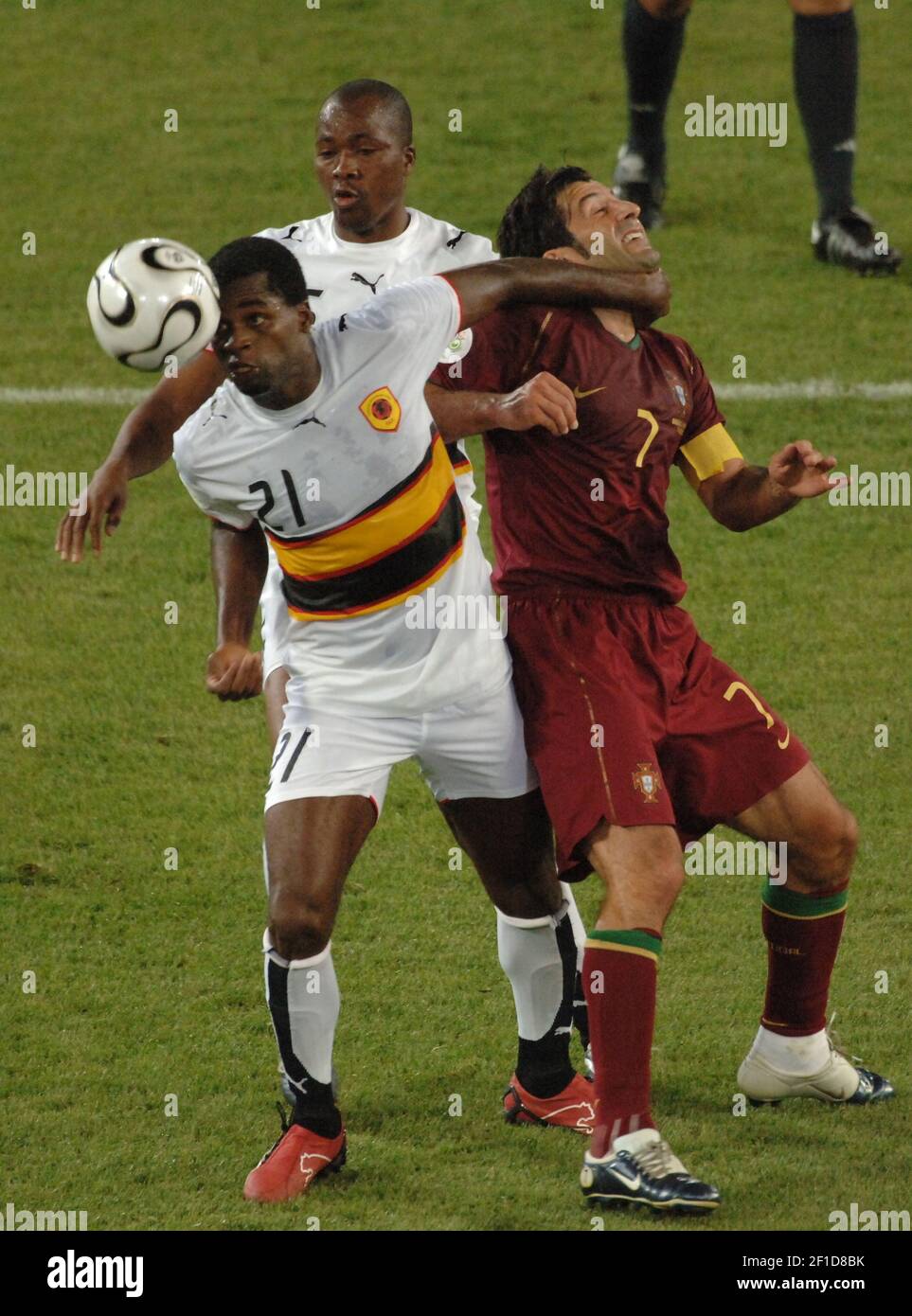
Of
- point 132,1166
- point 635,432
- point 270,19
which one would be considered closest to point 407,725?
point 635,432

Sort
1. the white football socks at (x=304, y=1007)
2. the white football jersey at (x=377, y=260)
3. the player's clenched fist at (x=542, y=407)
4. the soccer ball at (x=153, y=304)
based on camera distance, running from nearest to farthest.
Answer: the soccer ball at (x=153, y=304) → the player's clenched fist at (x=542, y=407) → the white football socks at (x=304, y=1007) → the white football jersey at (x=377, y=260)

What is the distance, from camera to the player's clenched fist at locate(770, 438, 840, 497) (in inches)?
187

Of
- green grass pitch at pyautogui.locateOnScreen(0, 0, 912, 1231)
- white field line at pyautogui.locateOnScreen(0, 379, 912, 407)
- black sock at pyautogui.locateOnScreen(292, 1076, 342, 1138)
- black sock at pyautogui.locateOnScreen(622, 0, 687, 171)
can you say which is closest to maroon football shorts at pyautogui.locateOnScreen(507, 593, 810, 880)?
black sock at pyautogui.locateOnScreen(292, 1076, 342, 1138)

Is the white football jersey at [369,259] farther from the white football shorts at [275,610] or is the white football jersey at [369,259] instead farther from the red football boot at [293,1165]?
the red football boot at [293,1165]

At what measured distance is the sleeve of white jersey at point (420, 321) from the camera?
4605 mm

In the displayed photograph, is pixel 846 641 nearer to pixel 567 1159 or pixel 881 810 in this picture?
pixel 881 810

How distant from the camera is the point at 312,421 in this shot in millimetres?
4535

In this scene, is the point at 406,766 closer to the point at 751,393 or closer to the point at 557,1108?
the point at 557,1108

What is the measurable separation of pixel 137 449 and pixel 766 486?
1445 mm

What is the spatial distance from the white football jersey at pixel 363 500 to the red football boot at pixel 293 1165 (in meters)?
0.95

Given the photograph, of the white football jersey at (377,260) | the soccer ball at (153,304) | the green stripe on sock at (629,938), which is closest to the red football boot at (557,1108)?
the green stripe on sock at (629,938)

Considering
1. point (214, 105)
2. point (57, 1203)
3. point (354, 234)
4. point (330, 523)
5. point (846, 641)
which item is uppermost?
point (214, 105)

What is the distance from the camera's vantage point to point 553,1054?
16.4 ft

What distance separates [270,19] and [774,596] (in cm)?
741
